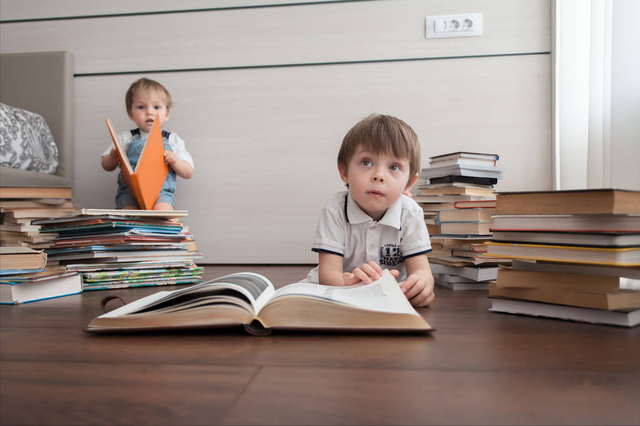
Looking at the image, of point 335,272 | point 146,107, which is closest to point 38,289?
point 335,272

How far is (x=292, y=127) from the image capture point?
220 centimetres

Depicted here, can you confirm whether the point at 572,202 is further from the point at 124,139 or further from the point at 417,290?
the point at 124,139

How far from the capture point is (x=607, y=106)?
1453 millimetres

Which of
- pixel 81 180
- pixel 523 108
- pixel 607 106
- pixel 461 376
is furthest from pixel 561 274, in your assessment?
pixel 81 180

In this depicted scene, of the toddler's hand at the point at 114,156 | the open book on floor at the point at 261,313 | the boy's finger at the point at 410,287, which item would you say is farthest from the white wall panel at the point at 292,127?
the open book on floor at the point at 261,313

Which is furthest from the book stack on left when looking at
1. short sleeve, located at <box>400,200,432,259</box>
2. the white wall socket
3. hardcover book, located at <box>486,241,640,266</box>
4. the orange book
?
the white wall socket

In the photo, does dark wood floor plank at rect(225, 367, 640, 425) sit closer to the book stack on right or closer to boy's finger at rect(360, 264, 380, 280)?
the book stack on right

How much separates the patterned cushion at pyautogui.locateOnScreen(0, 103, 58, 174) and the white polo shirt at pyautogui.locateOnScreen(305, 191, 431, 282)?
1394 millimetres

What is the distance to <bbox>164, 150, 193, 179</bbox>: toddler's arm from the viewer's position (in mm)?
1975

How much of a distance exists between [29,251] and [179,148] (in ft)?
3.72

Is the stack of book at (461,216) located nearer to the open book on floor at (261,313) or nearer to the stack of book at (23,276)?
the open book on floor at (261,313)

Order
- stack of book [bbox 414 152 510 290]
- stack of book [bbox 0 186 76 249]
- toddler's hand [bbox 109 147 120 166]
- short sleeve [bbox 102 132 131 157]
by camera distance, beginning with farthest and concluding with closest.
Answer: short sleeve [bbox 102 132 131 157] → toddler's hand [bbox 109 147 120 166] → stack of book [bbox 0 186 76 249] → stack of book [bbox 414 152 510 290]

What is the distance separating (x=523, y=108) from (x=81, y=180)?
7.02ft

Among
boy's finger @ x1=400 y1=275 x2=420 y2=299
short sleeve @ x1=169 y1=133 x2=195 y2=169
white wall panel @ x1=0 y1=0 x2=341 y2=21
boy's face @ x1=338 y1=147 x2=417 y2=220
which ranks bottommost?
boy's finger @ x1=400 y1=275 x2=420 y2=299
